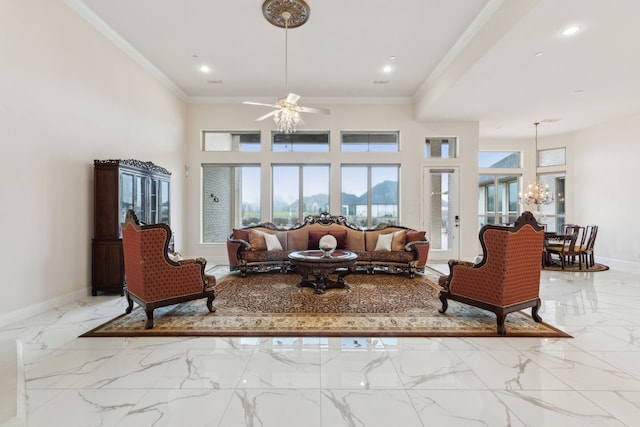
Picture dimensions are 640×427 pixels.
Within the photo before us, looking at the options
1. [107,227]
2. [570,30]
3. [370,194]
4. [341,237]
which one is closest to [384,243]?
[341,237]

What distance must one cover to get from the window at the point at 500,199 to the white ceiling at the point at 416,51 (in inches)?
89.8

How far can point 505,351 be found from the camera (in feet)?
8.32

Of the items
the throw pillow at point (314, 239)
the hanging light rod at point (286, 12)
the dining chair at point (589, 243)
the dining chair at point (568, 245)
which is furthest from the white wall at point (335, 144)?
the hanging light rod at point (286, 12)

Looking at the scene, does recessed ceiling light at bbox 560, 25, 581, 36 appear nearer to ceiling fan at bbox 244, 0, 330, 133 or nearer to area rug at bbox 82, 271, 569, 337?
ceiling fan at bbox 244, 0, 330, 133

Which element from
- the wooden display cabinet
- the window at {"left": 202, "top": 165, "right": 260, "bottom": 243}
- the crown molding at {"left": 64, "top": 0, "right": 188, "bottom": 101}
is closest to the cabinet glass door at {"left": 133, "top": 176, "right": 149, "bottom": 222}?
the wooden display cabinet

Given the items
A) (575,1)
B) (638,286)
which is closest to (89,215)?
(575,1)

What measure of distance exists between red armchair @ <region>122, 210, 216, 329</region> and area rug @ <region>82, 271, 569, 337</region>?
0.87ft

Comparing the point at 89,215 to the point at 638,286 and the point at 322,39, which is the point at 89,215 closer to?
the point at 322,39

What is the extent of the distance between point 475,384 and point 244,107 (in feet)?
23.0

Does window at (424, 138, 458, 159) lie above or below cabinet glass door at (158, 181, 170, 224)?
above

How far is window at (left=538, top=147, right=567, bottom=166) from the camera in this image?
8406mm

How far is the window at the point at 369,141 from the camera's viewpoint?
7242mm

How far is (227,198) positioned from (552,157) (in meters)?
9.38

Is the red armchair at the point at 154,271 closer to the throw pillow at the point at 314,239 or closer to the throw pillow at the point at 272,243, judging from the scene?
the throw pillow at the point at 272,243
